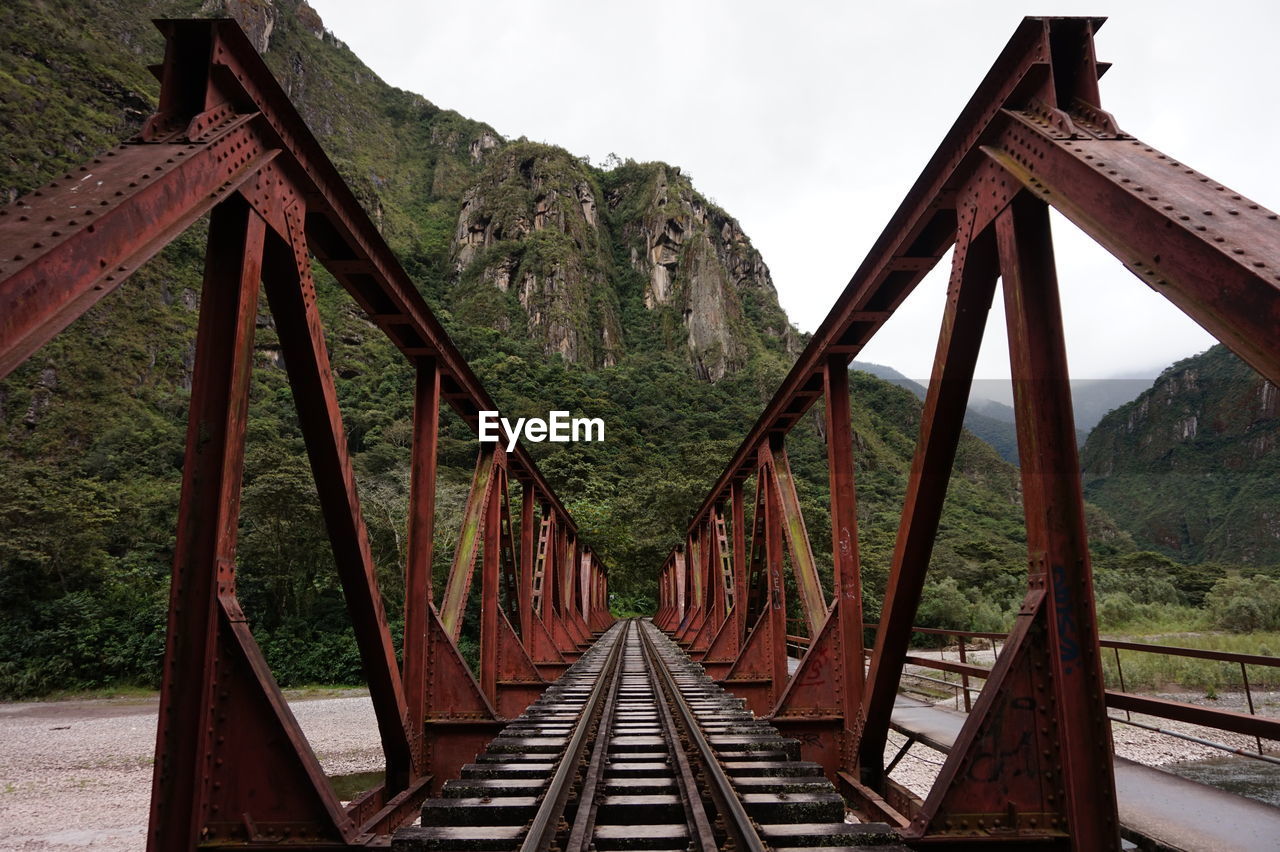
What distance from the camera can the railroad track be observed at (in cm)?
352

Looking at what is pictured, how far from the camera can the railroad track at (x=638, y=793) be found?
3.52m

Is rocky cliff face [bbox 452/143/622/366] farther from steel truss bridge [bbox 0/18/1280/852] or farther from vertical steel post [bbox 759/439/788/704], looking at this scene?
steel truss bridge [bbox 0/18/1280/852]

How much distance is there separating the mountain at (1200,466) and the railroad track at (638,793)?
241 feet

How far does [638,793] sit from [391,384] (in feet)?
228

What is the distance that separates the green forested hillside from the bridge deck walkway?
78.0ft

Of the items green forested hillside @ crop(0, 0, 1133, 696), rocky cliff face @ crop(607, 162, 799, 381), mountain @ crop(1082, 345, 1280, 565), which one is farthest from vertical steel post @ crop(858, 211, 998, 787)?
rocky cliff face @ crop(607, 162, 799, 381)

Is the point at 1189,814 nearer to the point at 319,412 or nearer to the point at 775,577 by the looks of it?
the point at 775,577

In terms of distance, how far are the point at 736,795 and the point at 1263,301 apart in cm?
361

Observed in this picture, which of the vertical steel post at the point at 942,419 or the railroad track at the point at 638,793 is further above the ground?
the vertical steel post at the point at 942,419


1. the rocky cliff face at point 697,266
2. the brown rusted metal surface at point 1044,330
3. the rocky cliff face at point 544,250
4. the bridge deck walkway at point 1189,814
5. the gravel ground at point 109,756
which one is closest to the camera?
the brown rusted metal surface at point 1044,330

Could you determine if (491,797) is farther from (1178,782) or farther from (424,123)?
(424,123)

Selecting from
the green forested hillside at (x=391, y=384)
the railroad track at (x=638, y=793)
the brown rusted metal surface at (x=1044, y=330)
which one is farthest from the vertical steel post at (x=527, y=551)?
the green forested hillside at (x=391, y=384)

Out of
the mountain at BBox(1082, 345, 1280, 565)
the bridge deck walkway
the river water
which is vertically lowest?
the river water

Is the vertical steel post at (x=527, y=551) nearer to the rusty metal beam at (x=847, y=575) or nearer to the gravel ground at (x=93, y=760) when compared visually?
the gravel ground at (x=93, y=760)
